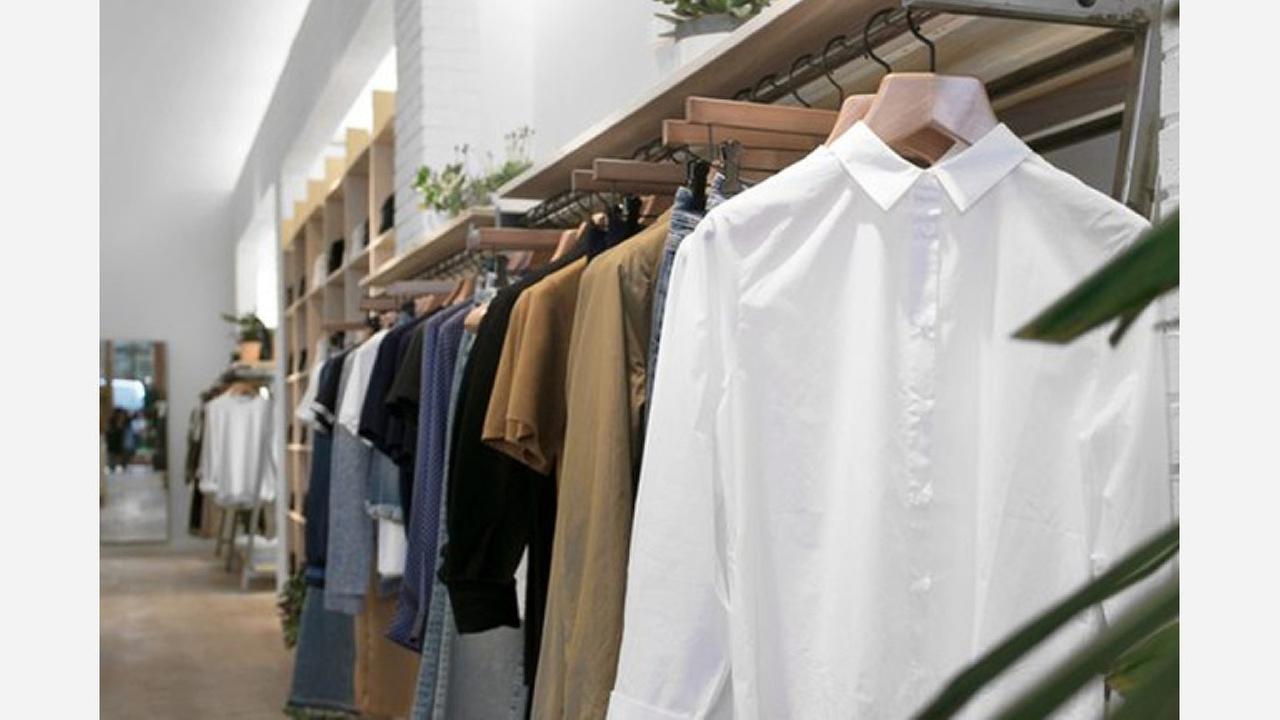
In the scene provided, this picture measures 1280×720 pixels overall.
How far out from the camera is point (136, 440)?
51.5ft

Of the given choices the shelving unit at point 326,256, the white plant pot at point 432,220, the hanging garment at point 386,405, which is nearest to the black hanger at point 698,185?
the hanging garment at point 386,405

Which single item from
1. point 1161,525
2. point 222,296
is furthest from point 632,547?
point 222,296

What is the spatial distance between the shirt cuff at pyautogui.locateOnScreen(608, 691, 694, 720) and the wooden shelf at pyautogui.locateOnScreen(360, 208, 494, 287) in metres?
2.40

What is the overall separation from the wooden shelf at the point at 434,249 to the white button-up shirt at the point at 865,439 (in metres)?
2.32

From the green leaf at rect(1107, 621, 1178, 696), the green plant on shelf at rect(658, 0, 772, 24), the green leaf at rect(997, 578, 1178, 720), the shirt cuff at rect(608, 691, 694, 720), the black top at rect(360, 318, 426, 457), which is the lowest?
the shirt cuff at rect(608, 691, 694, 720)

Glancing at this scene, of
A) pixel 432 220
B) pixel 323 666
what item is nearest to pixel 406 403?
pixel 432 220

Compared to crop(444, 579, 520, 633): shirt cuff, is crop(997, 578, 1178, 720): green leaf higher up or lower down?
higher up

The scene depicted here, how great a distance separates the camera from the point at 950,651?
1.77 metres

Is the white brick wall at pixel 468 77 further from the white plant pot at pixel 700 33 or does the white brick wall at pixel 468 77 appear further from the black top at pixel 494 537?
the black top at pixel 494 537

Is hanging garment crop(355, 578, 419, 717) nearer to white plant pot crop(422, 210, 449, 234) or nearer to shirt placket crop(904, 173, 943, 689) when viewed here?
white plant pot crop(422, 210, 449, 234)

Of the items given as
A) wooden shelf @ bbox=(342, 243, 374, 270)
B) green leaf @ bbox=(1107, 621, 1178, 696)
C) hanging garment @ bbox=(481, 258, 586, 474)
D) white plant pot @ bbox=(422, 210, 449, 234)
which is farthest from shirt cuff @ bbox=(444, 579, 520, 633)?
wooden shelf @ bbox=(342, 243, 374, 270)

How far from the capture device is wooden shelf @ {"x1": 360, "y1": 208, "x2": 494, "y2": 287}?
4.11 m
